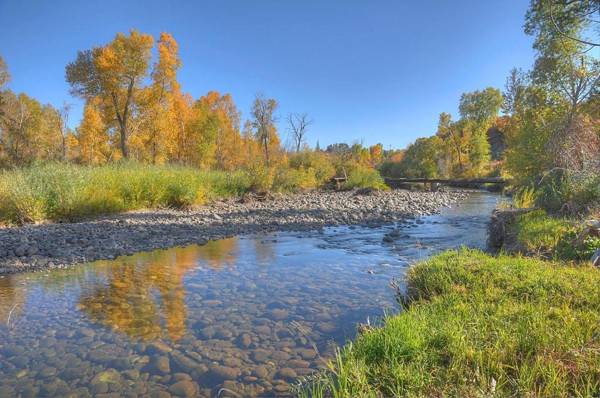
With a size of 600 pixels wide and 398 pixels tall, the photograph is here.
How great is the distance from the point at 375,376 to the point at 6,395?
2570 millimetres

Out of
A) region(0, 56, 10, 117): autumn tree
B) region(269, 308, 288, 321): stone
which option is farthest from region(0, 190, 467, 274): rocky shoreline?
region(0, 56, 10, 117): autumn tree

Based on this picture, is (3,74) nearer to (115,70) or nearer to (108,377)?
(115,70)

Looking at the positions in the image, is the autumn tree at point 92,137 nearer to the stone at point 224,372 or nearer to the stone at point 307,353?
the stone at point 224,372

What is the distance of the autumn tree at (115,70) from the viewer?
22.0 metres

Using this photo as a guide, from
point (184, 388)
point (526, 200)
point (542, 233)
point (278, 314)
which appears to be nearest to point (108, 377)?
point (184, 388)

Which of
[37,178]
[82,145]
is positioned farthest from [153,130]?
[37,178]

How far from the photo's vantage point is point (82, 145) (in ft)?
109

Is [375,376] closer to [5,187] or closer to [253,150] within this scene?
[5,187]

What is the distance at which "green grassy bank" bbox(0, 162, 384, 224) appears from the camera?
8.77 m

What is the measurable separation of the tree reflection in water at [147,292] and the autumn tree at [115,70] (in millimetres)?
20026

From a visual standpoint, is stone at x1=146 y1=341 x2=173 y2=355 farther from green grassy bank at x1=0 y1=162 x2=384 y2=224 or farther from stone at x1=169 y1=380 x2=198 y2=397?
green grassy bank at x1=0 y1=162 x2=384 y2=224

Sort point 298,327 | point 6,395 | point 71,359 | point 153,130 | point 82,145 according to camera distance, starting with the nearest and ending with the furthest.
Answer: point 6,395
point 71,359
point 298,327
point 153,130
point 82,145

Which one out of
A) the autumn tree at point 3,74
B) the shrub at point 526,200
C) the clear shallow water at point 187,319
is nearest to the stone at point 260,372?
the clear shallow water at point 187,319

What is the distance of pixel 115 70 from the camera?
22156mm
